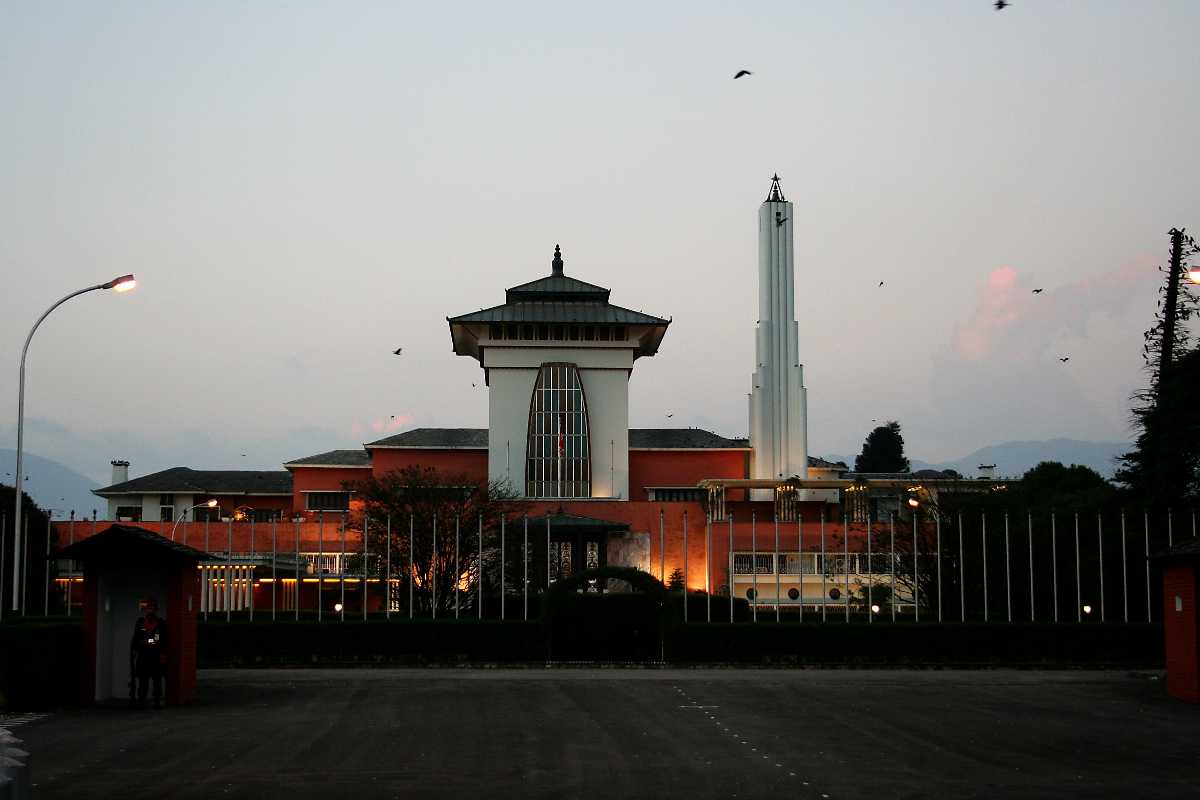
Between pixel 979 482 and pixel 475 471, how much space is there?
93.9ft

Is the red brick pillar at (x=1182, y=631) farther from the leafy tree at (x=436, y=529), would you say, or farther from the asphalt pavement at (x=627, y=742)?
the leafy tree at (x=436, y=529)

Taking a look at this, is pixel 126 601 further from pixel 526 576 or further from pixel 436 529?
pixel 436 529

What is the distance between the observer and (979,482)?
2813 inches

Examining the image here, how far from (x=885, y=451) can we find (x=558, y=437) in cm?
7548

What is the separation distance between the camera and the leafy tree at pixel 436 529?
5125 cm

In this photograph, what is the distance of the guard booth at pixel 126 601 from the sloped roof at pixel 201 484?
6524cm

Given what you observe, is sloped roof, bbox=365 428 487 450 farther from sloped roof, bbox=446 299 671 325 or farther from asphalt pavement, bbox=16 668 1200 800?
asphalt pavement, bbox=16 668 1200 800

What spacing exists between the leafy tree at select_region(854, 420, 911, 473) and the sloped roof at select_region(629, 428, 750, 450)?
2358 inches

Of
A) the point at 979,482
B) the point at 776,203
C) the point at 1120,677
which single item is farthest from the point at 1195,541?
the point at 776,203

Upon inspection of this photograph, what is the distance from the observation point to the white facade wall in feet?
251

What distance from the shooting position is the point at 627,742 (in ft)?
59.9

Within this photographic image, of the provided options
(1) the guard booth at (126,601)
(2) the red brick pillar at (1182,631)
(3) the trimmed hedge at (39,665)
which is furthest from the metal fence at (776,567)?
(2) the red brick pillar at (1182,631)

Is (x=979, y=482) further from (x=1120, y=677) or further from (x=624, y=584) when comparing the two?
(x=1120, y=677)

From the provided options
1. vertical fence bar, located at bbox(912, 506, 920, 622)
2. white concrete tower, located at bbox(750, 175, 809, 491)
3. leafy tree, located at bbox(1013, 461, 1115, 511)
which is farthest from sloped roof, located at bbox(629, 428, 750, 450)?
vertical fence bar, located at bbox(912, 506, 920, 622)
